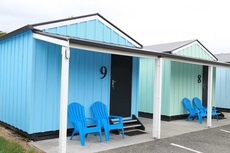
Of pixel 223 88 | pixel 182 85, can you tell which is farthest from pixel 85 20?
pixel 223 88

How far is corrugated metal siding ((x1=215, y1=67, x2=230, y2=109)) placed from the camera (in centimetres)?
1191

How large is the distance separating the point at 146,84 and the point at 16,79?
5095mm

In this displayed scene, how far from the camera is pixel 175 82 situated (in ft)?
28.5

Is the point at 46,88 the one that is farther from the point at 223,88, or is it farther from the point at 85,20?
the point at 223,88

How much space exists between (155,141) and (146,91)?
400 centimetres

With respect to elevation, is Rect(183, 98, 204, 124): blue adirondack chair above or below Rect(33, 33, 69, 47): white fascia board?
below

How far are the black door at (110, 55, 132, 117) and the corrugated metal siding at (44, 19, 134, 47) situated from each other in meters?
0.61

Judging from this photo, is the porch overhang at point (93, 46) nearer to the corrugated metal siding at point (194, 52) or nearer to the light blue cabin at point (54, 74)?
the light blue cabin at point (54, 74)

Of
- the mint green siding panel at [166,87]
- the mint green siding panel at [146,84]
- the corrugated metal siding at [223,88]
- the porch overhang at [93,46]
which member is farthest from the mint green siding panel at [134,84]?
the corrugated metal siding at [223,88]

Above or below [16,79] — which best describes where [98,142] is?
below

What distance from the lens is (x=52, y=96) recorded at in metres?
5.42

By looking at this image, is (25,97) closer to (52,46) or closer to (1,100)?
(52,46)

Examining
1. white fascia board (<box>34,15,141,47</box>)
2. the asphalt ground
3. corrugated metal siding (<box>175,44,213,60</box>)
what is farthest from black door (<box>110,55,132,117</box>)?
corrugated metal siding (<box>175,44,213,60</box>)

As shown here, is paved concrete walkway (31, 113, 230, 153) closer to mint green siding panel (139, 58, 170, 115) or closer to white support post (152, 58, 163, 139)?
white support post (152, 58, 163, 139)
